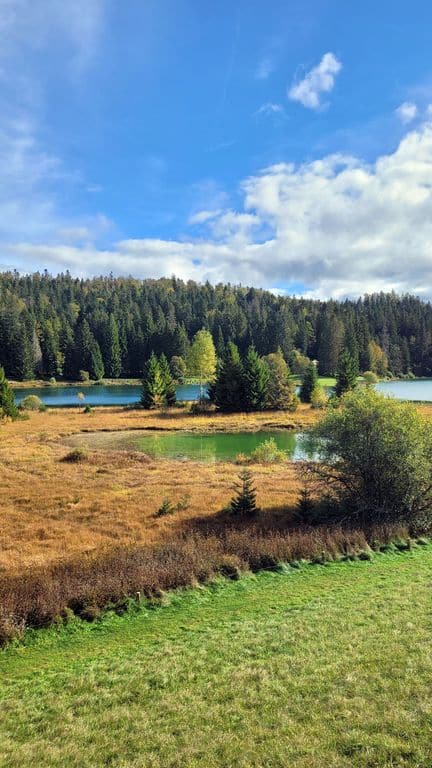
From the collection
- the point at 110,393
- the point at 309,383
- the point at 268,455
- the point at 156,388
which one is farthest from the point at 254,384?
the point at 110,393

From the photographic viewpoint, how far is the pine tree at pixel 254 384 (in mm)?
62875

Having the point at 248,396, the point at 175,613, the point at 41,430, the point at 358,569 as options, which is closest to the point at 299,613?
the point at 175,613

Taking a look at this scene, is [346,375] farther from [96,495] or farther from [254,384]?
[96,495]

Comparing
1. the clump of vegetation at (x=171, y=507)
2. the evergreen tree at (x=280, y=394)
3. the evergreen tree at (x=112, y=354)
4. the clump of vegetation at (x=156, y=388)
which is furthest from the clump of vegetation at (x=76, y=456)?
the evergreen tree at (x=112, y=354)

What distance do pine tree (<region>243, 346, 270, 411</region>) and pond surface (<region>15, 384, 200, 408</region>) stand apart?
20385 mm

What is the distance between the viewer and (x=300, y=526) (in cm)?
1722

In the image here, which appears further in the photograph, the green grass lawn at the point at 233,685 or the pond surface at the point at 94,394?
the pond surface at the point at 94,394

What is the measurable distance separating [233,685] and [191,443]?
1491 inches

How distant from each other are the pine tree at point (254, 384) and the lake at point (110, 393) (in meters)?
19.0

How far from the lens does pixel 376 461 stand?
698 inches

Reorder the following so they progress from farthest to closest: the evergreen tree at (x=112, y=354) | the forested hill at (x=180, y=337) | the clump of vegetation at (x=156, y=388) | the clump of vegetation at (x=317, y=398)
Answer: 1. the evergreen tree at (x=112, y=354)
2. the forested hill at (x=180, y=337)
3. the clump of vegetation at (x=317, y=398)
4. the clump of vegetation at (x=156, y=388)

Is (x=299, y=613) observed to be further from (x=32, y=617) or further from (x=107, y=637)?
(x=32, y=617)

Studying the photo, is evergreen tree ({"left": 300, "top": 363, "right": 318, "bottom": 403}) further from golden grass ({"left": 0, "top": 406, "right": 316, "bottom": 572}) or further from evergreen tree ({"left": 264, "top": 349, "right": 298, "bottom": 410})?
golden grass ({"left": 0, "top": 406, "right": 316, "bottom": 572})

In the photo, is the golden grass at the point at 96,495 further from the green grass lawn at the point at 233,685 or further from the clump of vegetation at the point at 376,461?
the green grass lawn at the point at 233,685
